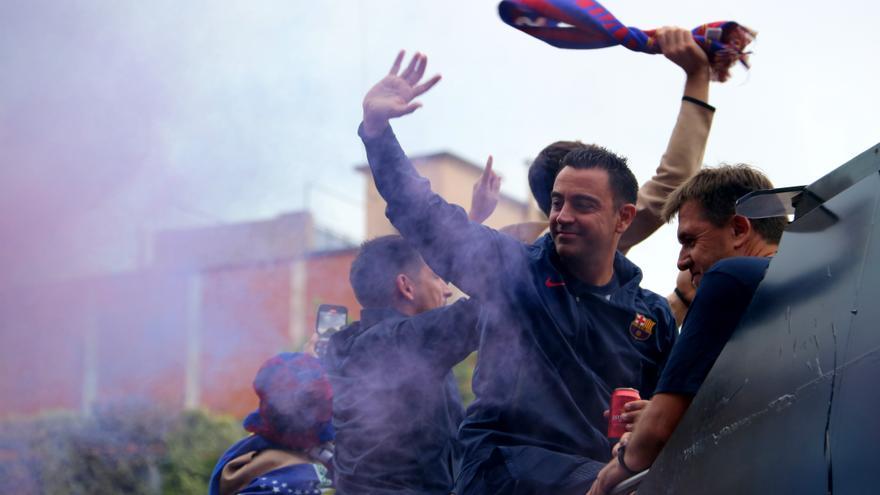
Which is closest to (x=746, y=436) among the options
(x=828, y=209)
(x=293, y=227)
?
(x=828, y=209)

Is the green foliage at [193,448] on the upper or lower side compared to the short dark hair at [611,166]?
lower

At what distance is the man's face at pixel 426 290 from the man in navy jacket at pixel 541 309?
3.43 feet

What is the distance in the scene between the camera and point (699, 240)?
3.34 meters

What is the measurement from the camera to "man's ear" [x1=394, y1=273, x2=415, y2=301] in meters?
4.73

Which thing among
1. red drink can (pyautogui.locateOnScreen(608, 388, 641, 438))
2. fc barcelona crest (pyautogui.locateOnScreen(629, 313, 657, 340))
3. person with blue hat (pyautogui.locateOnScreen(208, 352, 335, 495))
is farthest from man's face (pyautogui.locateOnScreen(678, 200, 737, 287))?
person with blue hat (pyautogui.locateOnScreen(208, 352, 335, 495))

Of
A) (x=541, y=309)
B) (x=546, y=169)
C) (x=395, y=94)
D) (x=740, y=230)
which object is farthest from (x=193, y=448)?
(x=740, y=230)

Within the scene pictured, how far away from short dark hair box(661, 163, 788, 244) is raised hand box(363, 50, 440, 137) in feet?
3.05

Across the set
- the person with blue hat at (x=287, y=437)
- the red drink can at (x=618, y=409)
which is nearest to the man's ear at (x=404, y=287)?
the person with blue hat at (x=287, y=437)

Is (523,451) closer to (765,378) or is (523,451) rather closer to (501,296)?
(501,296)

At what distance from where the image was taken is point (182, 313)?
189 inches

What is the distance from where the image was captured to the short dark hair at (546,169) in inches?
171

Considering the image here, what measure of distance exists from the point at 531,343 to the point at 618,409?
44 centimetres

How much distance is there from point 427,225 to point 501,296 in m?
0.34

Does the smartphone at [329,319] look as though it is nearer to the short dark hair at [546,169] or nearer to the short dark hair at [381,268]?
the short dark hair at [381,268]
